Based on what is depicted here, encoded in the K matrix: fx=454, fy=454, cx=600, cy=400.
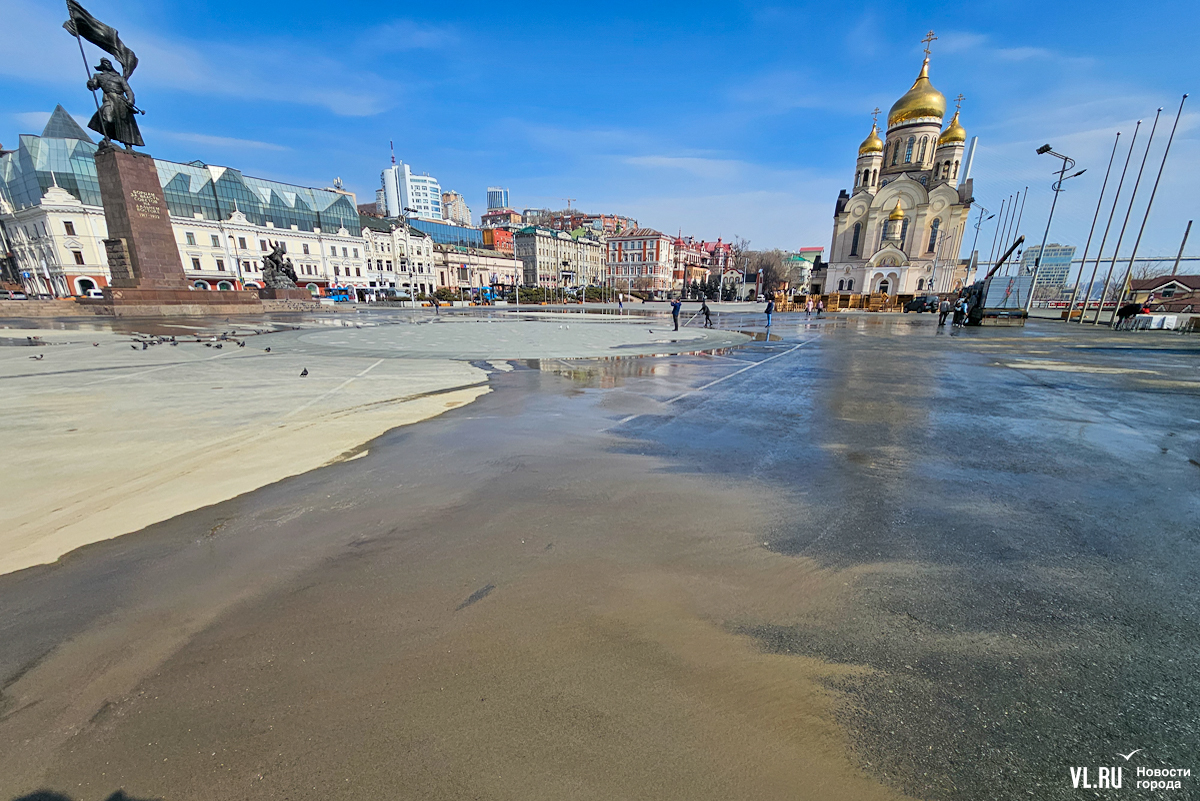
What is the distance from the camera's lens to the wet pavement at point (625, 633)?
183cm

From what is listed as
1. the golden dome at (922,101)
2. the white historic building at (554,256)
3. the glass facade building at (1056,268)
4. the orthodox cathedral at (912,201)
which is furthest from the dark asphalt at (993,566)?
the glass facade building at (1056,268)

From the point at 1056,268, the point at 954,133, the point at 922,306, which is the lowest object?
the point at 922,306

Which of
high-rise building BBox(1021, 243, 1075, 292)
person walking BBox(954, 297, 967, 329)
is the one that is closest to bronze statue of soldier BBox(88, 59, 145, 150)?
person walking BBox(954, 297, 967, 329)

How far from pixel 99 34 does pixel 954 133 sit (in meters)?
80.7

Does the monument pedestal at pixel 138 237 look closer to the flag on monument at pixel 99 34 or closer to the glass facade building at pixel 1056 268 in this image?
the flag on monument at pixel 99 34

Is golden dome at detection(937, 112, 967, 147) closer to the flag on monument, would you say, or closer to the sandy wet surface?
the sandy wet surface

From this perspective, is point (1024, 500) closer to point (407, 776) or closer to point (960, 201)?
point (407, 776)

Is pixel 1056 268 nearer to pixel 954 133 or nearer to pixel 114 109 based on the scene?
pixel 954 133

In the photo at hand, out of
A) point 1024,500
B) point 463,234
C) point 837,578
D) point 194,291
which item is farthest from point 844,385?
point 463,234

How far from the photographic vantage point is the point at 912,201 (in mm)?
60125

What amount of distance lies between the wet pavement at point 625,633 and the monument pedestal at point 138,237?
3169cm

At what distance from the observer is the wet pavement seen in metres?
1.83

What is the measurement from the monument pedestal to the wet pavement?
31.7 metres

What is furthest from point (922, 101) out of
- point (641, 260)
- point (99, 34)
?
point (99, 34)
